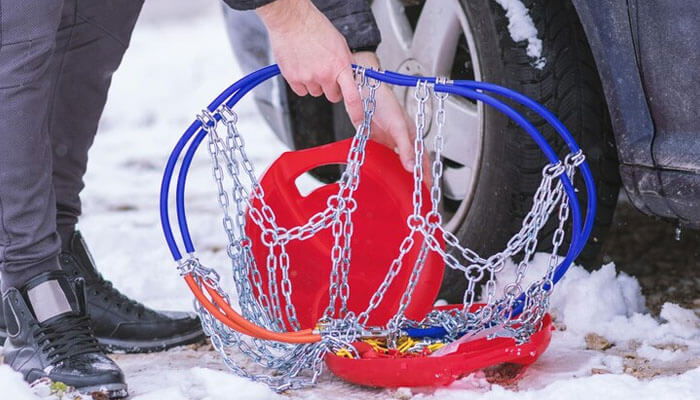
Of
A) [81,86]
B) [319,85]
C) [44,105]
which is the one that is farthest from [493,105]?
[81,86]

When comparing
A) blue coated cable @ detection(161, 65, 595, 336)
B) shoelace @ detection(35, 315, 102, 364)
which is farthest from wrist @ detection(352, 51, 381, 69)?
shoelace @ detection(35, 315, 102, 364)

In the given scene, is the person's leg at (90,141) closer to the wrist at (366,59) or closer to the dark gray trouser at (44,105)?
the dark gray trouser at (44,105)

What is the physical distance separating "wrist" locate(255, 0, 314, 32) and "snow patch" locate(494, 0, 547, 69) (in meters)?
0.53

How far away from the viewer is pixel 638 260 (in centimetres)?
297

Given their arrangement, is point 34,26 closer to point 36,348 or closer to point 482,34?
point 36,348

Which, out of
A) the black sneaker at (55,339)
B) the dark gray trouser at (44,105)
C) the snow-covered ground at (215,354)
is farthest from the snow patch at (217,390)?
the dark gray trouser at (44,105)

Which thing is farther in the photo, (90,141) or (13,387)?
(90,141)

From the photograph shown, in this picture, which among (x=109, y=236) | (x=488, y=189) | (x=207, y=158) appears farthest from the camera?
(x=207, y=158)

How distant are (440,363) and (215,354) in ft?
2.26

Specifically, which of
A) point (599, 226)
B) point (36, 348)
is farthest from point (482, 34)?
point (36, 348)

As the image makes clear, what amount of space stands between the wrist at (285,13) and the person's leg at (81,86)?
0.57 m

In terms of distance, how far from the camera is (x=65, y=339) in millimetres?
2051

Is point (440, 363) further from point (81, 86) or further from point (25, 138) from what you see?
point (81, 86)

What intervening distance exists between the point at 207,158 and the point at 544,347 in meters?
3.95
